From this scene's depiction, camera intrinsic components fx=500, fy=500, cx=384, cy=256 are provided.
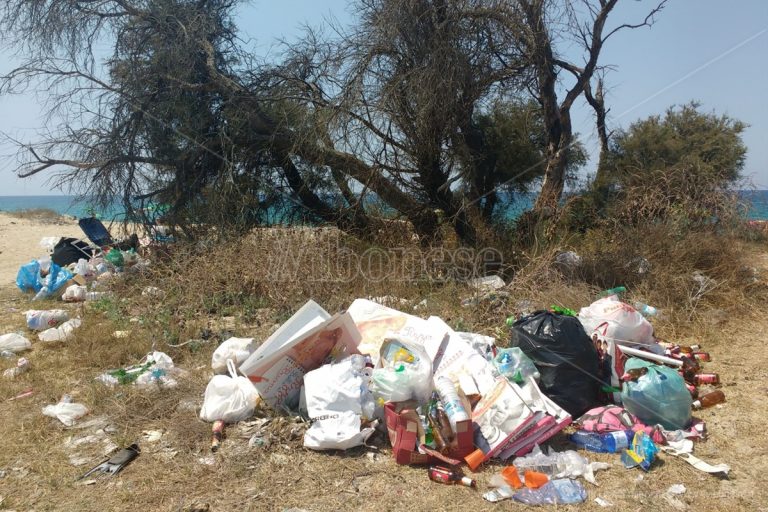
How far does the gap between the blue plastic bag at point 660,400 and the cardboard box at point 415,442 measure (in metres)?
1.04

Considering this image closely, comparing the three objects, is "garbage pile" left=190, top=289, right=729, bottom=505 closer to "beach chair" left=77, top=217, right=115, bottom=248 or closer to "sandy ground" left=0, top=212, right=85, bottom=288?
"beach chair" left=77, top=217, right=115, bottom=248

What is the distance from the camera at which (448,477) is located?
8.06 feet

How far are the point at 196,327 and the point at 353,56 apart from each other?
382cm

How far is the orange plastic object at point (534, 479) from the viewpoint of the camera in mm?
2422

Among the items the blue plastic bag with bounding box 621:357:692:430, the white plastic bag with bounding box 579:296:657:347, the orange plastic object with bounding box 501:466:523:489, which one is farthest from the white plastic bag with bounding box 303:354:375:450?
the white plastic bag with bounding box 579:296:657:347

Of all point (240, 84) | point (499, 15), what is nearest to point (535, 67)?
point (499, 15)

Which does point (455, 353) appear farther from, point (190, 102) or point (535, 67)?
point (190, 102)

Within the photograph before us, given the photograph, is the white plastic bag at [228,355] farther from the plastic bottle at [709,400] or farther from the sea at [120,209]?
the sea at [120,209]

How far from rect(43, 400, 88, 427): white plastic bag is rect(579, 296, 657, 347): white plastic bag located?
341cm

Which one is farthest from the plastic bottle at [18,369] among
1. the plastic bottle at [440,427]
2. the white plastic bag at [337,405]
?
the plastic bottle at [440,427]

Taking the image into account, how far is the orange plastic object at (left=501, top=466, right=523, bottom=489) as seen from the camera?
7.98 ft

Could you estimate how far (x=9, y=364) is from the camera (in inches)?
155

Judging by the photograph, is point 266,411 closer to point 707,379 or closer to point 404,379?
point 404,379

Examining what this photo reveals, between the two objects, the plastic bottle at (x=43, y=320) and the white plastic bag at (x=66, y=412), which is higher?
the plastic bottle at (x=43, y=320)
